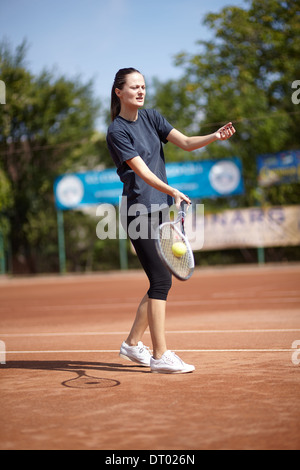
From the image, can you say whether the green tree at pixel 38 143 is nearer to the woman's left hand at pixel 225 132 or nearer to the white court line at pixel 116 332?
the white court line at pixel 116 332

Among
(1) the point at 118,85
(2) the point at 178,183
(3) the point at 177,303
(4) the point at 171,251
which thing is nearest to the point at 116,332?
(4) the point at 171,251

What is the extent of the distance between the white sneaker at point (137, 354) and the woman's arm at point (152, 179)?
1301 millimetres

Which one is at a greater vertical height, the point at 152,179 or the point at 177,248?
the point at 152,179

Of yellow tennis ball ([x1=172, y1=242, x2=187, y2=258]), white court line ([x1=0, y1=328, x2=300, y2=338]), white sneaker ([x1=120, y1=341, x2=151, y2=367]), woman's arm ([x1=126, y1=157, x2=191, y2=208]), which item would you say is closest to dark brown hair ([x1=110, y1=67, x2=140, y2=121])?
woman's arm ([x1=126, y1=157, x2=191, y2=208])

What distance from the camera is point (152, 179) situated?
4316 mm

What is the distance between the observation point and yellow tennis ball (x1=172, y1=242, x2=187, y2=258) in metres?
4.28

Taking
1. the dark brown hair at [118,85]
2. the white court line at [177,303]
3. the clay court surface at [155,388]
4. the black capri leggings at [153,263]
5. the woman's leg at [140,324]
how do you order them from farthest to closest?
the white court line at [177,303] → the woman's leg at [140,324] → the dark brown hair at [118,85] → the black capri leggings at [153,263] → the clay court surface at [155,388]

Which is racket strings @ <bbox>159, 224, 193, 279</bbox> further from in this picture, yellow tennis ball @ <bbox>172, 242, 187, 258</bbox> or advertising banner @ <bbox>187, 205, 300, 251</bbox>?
advertising banner @ <bbox>187, 205, 300, 251</bbox>

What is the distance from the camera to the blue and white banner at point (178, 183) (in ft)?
70.9

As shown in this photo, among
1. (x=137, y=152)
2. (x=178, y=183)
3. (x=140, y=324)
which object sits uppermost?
(x=178, y=183)

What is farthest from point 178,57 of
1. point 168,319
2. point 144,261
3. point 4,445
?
point 4,445

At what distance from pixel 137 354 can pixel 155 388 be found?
2.71 feet

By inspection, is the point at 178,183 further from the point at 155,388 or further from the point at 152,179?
the point at 155,388

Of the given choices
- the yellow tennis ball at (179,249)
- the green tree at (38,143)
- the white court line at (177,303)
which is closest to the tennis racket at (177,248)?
the yellow tennis ball at (179,249)
